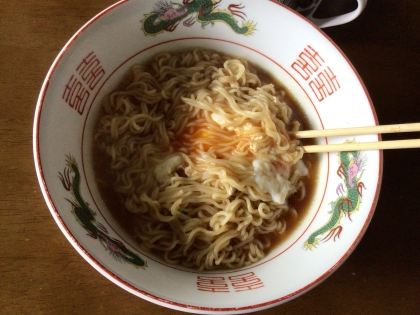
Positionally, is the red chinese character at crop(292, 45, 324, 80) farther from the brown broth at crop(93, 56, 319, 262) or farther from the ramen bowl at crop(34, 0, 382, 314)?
the brown broth at crop(93, 56, 319, 262)

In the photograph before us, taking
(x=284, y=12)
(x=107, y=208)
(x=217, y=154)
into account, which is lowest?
(x=107, y=208)

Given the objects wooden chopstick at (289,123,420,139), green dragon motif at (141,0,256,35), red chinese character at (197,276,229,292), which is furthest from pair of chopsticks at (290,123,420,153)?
red chinese character at (197,276,229,292)

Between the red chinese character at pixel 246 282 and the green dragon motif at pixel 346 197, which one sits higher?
the green dragon motif at pixel 346 197

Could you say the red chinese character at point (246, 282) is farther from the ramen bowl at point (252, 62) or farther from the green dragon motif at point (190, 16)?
the green dragon motif at point (190, 16)

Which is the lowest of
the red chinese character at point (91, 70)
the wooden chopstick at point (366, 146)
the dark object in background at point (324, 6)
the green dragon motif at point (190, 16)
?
the red chinese character at point (91, 70)

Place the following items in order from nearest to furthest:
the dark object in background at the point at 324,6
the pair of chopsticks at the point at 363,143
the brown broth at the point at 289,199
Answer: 1. the pair of chopsticks at the point at 363,143
2. the brown broth at the point at 289,199
3. the dark object in background at the point at 324,6

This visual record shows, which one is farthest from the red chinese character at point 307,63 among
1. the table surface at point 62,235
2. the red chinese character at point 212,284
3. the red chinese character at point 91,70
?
the red chinese character at point 212,284

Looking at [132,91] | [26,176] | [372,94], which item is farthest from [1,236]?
[372,94]

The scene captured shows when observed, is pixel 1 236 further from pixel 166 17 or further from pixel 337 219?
pixel 337 219
